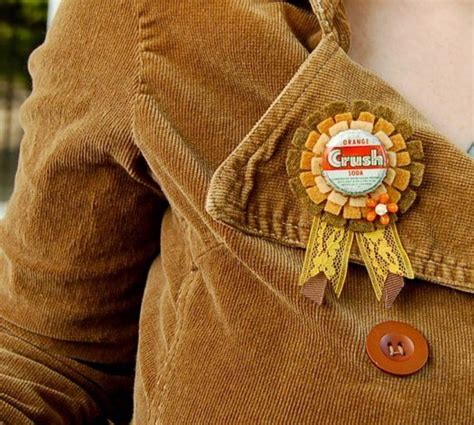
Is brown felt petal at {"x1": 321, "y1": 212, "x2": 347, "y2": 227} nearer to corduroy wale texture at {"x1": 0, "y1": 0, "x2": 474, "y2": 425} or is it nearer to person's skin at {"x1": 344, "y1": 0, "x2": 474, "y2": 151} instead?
corduroy wale texture at {"x1": 0, "y1": 0, "x2": 474, "y2": 425}

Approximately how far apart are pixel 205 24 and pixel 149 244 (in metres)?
0.21

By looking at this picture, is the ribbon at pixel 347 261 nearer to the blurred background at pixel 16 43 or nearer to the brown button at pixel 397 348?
the brown button at pixel 397 348

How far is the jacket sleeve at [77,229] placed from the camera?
0.59 meters

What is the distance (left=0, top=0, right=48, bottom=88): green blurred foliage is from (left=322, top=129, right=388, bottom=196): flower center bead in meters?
1.05

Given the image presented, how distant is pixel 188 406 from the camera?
54 cm

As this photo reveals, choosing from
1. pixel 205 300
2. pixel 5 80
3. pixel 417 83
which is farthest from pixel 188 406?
pixel 5 80

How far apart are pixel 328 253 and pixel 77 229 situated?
0.77 ft

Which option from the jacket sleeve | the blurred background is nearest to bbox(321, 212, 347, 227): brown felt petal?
the jacket sleeve

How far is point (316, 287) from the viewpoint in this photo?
0.51 m

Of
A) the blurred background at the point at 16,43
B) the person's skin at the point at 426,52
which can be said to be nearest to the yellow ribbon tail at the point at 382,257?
the person's skin at the point at 426,52

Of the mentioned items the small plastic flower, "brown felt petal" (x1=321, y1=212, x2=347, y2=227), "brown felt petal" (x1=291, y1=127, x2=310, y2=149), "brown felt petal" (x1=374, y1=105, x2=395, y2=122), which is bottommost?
"brown felt petal" (x1=321, y1=212, x2=347, y2=227)

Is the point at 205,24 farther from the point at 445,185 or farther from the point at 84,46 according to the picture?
the point at 445,185

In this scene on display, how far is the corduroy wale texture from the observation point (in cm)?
51

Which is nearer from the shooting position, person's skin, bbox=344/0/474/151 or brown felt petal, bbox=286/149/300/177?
brown felt petal, bbox=286/149/300/177
